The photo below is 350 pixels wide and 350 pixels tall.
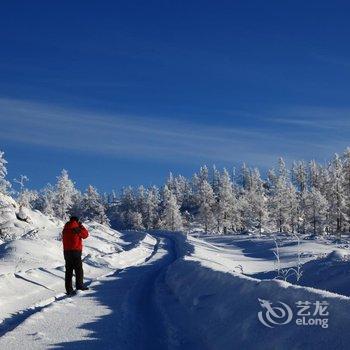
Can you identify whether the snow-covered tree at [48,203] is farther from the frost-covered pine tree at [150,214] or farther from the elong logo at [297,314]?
the elong logo at [297,314]

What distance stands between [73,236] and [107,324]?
4.62 metres

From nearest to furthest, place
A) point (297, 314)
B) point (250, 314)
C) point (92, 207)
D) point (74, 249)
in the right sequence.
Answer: point (297, 314) < point (250, 314) < point (74, 249) < point (92, 207)

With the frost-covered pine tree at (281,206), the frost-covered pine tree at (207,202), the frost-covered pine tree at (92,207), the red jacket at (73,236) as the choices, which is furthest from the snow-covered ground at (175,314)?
the frost-covered pine tree at (92,207)

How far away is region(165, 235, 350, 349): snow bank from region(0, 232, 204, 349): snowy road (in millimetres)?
332

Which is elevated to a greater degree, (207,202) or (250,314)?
(207,202)

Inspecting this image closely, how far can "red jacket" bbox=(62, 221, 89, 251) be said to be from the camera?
12.2 m

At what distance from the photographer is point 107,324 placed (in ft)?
26.0

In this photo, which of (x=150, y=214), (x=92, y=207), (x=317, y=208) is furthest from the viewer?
(x=92, y=207)

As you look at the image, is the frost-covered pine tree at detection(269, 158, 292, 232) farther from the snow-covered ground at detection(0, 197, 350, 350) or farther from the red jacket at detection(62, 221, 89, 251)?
the red jacket at detection(62, 221, 89, 251)

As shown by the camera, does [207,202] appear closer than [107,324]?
No

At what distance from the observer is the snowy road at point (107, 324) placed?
22.0 ft

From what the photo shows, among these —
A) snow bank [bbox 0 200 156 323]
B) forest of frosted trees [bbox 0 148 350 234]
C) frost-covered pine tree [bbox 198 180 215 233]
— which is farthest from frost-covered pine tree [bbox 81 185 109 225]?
snow bank [bbox 0 200 156 323]

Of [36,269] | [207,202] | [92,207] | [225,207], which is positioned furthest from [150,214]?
[36,269]

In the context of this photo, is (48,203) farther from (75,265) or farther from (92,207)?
(75,265)
